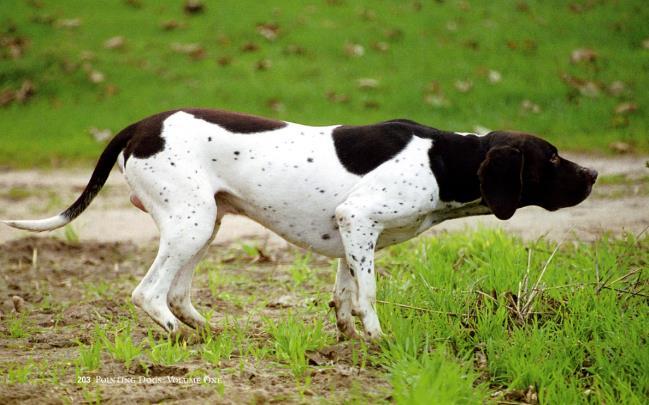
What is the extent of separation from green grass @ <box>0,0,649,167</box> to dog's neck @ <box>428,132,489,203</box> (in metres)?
5.64

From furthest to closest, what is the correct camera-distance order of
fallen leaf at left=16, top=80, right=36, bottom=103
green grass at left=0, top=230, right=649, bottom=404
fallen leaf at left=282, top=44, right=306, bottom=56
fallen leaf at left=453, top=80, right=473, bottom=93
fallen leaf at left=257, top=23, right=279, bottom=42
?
1. fallen leaf at left=257, top=23, right=279, bottom=42
2. fallen leaf at left=282, top=44, right=306, bottom=56
3. fallen leaf at left=16, top=80, right=36, bottom=103
4. fallen leaf at left=453, top=80, right=473, bottom=93
5. green grass at left=0, top=230, right=649, bottom=404

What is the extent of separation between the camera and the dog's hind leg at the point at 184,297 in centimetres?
486

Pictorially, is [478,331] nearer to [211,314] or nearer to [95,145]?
[211,314]

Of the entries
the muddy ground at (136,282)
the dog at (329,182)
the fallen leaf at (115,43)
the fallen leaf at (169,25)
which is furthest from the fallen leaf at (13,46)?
the dog at (329,182)

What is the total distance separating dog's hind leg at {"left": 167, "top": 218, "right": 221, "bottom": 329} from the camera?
191 inches

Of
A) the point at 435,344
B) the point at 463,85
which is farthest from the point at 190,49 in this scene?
the point at 435,344

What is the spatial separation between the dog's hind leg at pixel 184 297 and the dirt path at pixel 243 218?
7.57ft

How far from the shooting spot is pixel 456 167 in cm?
457

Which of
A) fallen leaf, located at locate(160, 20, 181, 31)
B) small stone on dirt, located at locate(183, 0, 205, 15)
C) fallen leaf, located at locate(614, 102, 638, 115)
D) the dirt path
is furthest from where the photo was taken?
small stone on dirt, located at locate(183, 0, 205, 15)

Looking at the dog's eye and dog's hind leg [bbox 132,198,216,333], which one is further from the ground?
the dog's eye

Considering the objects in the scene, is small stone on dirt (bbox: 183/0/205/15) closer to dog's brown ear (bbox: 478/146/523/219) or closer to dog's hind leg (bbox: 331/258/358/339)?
dog's hind leg (bbox: 331/258/358/339)

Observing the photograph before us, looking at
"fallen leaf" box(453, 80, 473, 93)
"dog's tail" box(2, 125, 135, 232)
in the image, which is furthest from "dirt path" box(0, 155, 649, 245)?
"dog's tail" box(2, 125, 135, 232)

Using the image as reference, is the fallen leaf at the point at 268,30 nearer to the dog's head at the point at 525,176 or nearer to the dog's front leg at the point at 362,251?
the dog's head at the point at 525,176

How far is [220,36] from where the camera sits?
12.9 m
